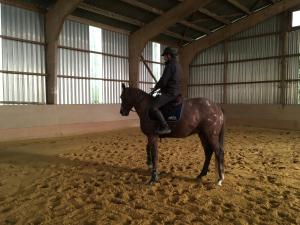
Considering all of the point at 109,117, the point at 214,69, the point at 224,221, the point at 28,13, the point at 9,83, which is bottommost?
the point at 224,221

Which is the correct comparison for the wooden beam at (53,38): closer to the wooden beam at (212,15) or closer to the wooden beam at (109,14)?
the wooden beam at (109,14)

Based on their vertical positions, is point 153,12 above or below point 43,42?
above

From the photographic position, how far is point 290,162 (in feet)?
21.5

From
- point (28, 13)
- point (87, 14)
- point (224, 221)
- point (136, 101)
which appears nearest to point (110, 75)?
point (87, 14)

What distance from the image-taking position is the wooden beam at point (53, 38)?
11.0 meters

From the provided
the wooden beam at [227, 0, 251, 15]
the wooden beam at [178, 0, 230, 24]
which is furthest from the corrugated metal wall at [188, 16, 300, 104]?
the wooden beam at [178, 0, 230, 24]

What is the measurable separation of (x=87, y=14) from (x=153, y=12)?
10.6 feet

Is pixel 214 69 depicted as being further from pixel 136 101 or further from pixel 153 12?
pixel 136 101

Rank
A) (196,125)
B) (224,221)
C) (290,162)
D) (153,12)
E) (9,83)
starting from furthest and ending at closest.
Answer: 1. (153,12)
2. (9,83)
3. (290,162)
4. (196,125)
5. (224,221)

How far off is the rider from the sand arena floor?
1094mm

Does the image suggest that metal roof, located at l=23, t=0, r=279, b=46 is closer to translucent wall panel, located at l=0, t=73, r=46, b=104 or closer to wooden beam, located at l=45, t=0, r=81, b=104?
wooden beam, located at l=45, t=0, r=81, b=104

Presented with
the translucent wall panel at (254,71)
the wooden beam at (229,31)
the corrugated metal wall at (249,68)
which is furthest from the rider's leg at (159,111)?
the wooden beam at (229,31)

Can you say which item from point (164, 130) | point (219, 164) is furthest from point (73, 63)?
point (219, 164)

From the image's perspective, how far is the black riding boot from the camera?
493 centimetres
